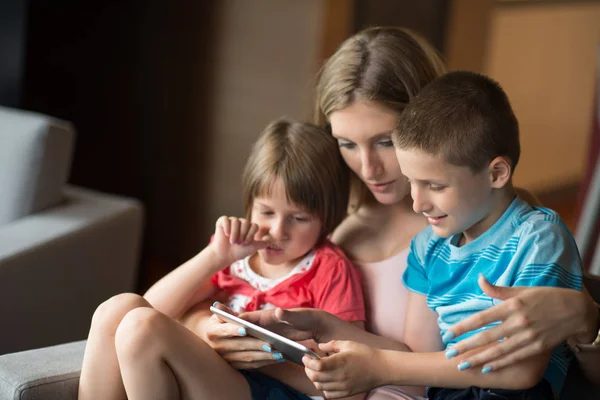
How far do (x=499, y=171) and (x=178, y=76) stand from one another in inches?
83.4

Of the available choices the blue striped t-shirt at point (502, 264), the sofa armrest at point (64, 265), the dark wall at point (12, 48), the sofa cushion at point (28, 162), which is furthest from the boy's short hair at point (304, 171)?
the dark wall at point (12, 48)

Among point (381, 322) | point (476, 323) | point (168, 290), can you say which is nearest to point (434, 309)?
point (381, 322)

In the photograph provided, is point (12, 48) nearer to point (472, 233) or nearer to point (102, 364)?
point (102, 364)

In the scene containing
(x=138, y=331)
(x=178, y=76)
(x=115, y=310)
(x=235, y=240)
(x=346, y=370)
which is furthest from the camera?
(x=178, y=76)

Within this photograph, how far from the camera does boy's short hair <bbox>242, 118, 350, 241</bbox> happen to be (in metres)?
1.59

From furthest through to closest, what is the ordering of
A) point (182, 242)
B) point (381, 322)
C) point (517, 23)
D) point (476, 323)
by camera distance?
1. point (517, 23)
2. point (182, 242)
3. point (381, 322)
4. point (476, 323)

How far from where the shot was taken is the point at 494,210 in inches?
52.7

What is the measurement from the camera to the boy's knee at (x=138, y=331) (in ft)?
4.47

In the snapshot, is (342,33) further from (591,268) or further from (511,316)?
(511,316)

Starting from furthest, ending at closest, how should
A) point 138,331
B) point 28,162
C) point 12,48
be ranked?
point 12,48 → point 28,162 → point 138,331

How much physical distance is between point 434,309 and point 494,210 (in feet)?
0.67

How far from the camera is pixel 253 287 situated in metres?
1.66

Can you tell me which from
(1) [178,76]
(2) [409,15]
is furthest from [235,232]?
(2) [409,15]

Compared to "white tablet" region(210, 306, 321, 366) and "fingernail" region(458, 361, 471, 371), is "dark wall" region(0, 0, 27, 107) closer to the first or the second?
"white tablet" region(210, 306, 321, 366)
